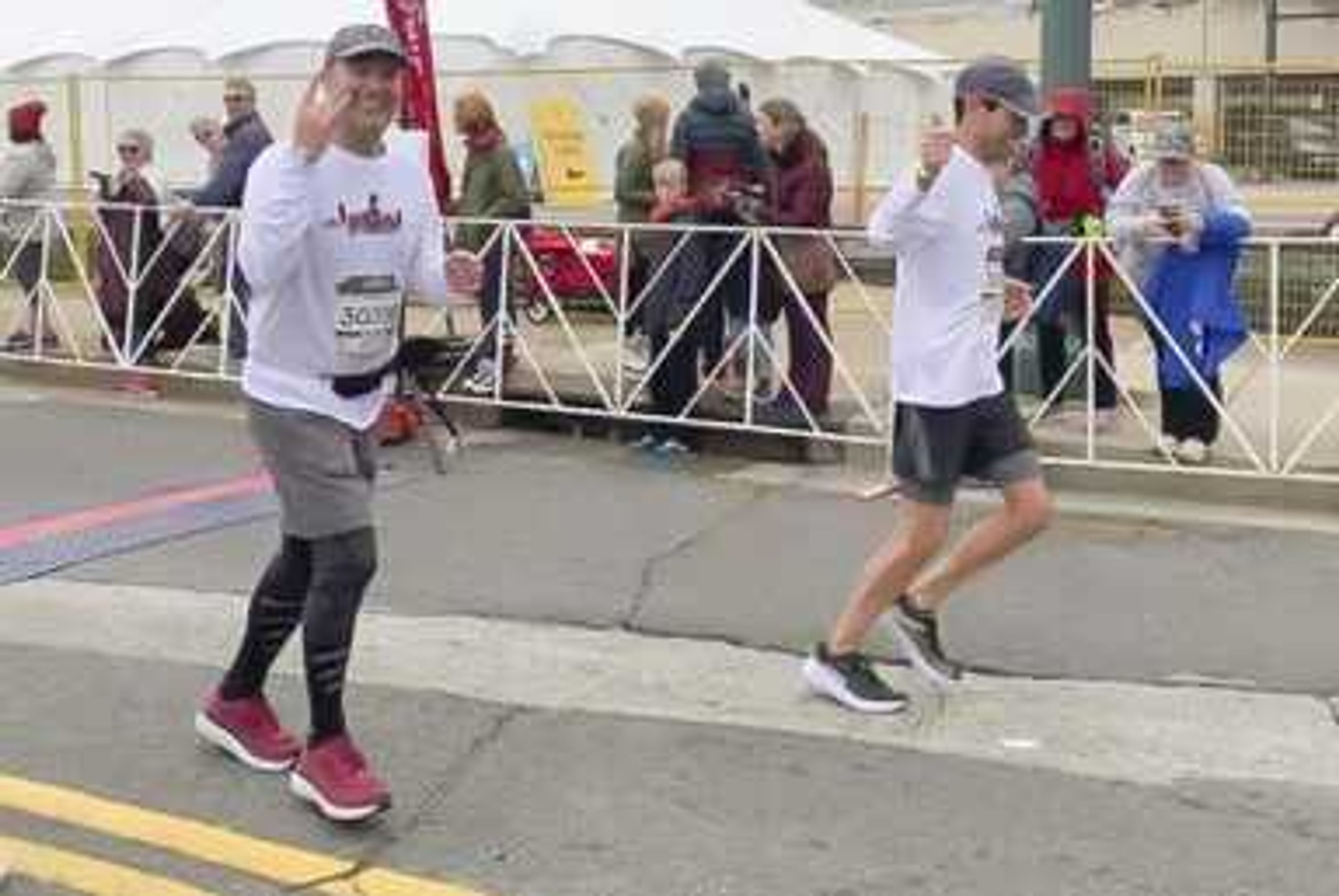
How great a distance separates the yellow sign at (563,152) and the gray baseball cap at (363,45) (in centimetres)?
1706

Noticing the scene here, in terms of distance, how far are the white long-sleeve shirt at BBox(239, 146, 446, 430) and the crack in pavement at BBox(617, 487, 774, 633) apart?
2231 millimetres

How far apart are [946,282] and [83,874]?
2636mm

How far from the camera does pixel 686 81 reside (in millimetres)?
23625

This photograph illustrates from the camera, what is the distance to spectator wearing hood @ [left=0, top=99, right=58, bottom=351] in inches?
522

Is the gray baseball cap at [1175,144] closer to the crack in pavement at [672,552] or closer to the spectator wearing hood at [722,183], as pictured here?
the spectator wearing hood at [722,183]

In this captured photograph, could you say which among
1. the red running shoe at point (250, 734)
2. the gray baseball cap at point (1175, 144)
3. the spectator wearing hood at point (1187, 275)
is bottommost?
the red running shoe at point (250, 734)

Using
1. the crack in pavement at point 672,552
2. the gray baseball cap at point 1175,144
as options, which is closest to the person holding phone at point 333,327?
the crack in pavement at point 672,552

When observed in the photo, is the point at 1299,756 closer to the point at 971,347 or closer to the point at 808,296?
the point at 971,347

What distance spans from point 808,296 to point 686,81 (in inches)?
532

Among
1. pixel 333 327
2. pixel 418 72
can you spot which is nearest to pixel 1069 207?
pixel 418 72

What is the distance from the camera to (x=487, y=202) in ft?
38.8

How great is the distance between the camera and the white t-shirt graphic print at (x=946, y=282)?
18.9 ft

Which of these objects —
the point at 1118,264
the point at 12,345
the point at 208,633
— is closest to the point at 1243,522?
the point at 1118,264

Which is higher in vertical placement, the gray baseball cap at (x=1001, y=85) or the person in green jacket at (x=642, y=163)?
the gray baseball cap at (x=1001, y=85)
